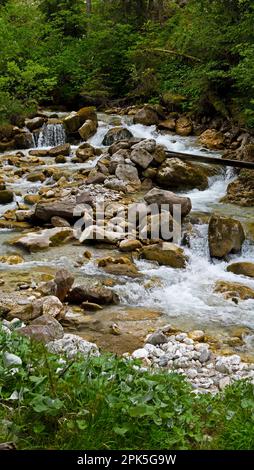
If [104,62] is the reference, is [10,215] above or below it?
Answer: below

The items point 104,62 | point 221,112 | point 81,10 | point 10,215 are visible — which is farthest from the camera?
point 81,10

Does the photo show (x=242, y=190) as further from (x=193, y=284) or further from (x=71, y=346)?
(x=71, y=346)

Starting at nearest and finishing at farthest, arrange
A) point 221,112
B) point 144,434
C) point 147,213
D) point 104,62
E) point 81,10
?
point 144,434 → point 147,213 → point 221,112 → point 104,62 → point 81,10

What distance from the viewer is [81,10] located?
84.7 feet

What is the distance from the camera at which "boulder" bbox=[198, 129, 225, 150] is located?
1505 cm

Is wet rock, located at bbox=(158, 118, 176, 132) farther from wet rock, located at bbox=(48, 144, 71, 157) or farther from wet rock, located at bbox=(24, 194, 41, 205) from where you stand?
wet rock, located at bbox=(24, 194, 41, 205)

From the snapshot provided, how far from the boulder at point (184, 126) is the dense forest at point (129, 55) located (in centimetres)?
58

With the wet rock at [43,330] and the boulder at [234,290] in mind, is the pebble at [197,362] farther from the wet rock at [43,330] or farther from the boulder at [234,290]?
the boulder at [234,290]

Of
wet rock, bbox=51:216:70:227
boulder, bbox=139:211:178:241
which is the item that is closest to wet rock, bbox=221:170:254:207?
boulder, bbox=139:211:178:241

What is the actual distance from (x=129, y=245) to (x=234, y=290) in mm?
2200

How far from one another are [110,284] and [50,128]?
1083cm

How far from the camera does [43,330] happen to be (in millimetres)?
4832
